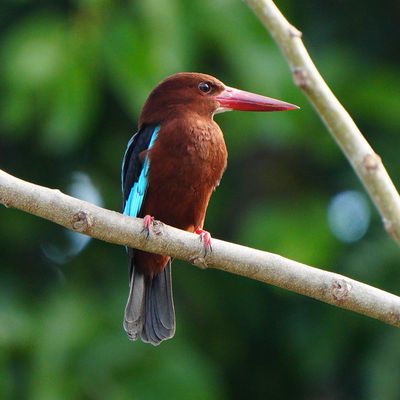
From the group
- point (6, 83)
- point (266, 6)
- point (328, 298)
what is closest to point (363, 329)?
point (6, 83)

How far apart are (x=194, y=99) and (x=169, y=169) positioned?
1.45 ft

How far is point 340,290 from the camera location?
2.57m

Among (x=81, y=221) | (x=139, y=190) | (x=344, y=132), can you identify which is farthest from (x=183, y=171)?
(x=344, y=132)

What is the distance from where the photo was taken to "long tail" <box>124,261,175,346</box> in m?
3.73

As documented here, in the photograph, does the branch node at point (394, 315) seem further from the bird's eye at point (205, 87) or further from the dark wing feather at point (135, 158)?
the bird's eye at point (205, 87)

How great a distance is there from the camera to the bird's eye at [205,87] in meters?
3.96

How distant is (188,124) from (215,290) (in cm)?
187

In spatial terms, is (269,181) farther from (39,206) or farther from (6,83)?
(39,206)

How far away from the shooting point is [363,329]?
4.95m

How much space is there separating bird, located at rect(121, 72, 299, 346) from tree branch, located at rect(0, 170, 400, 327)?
0.62 meters

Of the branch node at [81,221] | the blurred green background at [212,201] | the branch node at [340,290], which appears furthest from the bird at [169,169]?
the branch node at [340,290]

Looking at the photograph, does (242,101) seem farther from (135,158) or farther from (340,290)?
(340,290)

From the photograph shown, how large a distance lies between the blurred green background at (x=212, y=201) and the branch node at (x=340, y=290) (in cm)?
184

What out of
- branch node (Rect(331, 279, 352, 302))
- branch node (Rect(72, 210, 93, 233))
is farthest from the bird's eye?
branch node (Rect(331, 279, 352, 302))
